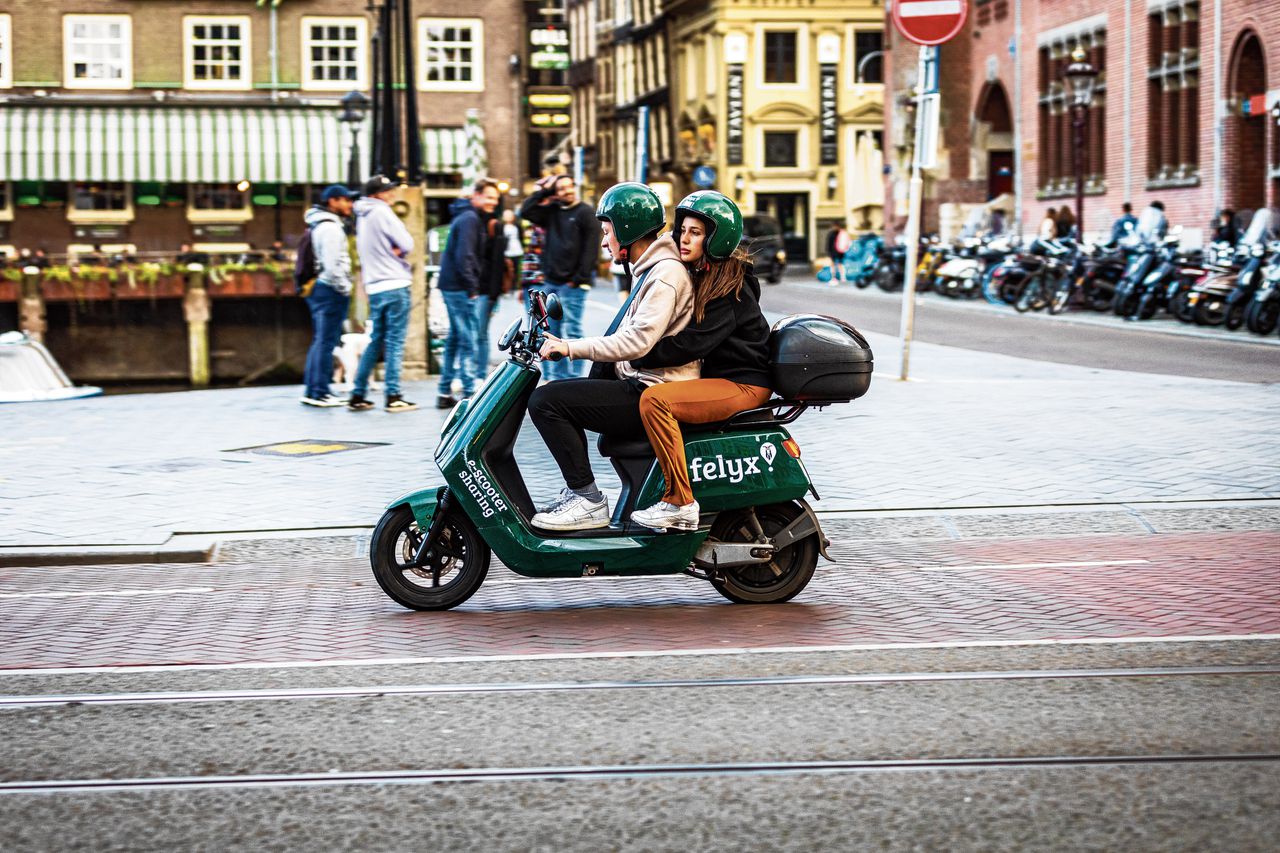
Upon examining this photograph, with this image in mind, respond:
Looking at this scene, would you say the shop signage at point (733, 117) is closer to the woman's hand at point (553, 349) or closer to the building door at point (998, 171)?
the building door at point (998, 171)

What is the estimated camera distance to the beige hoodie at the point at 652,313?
7109mm

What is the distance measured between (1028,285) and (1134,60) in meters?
10.7

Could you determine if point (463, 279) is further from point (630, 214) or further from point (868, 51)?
point (868, 51)

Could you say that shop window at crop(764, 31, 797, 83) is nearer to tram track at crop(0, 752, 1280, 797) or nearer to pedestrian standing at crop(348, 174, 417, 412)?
pedestrian standing at crop(348, 174, 417, 412)

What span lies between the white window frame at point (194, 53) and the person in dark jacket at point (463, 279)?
107 feet

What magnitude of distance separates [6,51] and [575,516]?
136ft

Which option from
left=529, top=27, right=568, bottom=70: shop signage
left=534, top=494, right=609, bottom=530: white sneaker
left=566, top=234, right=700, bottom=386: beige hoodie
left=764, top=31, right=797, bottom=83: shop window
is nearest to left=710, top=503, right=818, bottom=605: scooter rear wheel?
left=534, top=494, right=609, bottom=530: white sneaker

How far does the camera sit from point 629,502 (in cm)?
738

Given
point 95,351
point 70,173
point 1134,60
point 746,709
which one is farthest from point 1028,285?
point 746,709

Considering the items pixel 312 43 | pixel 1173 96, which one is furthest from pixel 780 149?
pixel 1173 96

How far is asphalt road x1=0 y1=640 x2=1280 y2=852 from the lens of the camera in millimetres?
4336

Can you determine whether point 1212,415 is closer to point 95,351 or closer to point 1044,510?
point 1044,510

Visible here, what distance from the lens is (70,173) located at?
1726 inches

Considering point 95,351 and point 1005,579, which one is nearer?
point 1005,579
